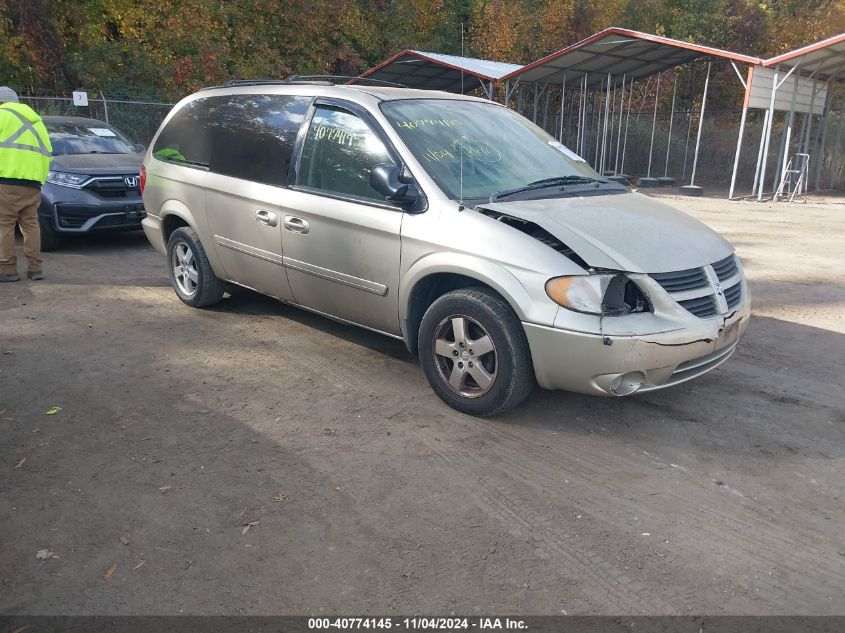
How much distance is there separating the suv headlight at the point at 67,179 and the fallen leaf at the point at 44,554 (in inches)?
277

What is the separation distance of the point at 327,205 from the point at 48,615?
9.89 ft

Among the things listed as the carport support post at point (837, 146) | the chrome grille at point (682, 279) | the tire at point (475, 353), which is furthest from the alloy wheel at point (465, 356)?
the carport support post at point (837, 146)

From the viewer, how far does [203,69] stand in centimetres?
2288

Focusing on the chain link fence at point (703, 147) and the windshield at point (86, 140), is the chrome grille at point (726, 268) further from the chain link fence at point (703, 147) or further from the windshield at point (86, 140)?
the chain link fence at point (703, 147)

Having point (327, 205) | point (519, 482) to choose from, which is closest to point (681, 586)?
point (519, 482)

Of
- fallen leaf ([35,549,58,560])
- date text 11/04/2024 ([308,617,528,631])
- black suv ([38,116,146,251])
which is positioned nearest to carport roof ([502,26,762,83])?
black suv ([38,116,146,251])

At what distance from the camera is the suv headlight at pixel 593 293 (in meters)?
3.85

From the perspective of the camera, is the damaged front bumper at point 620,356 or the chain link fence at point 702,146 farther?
the chain link fence at point 702,146

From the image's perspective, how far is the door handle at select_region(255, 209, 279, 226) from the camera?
5.29 m

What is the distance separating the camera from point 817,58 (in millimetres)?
17812

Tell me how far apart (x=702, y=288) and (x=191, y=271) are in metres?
4.40

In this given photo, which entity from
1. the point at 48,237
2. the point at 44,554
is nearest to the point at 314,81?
the point at 44,554

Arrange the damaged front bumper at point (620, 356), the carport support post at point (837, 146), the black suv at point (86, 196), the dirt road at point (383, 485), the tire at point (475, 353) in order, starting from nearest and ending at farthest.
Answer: the dirt road at point (383, 485)
the damaged front bumper at point (620, 356)
the tire at point (475, 353)
the black suv at point (86, 196)
the carport support post at point (837, 146)

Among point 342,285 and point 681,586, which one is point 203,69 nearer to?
point 342,285
